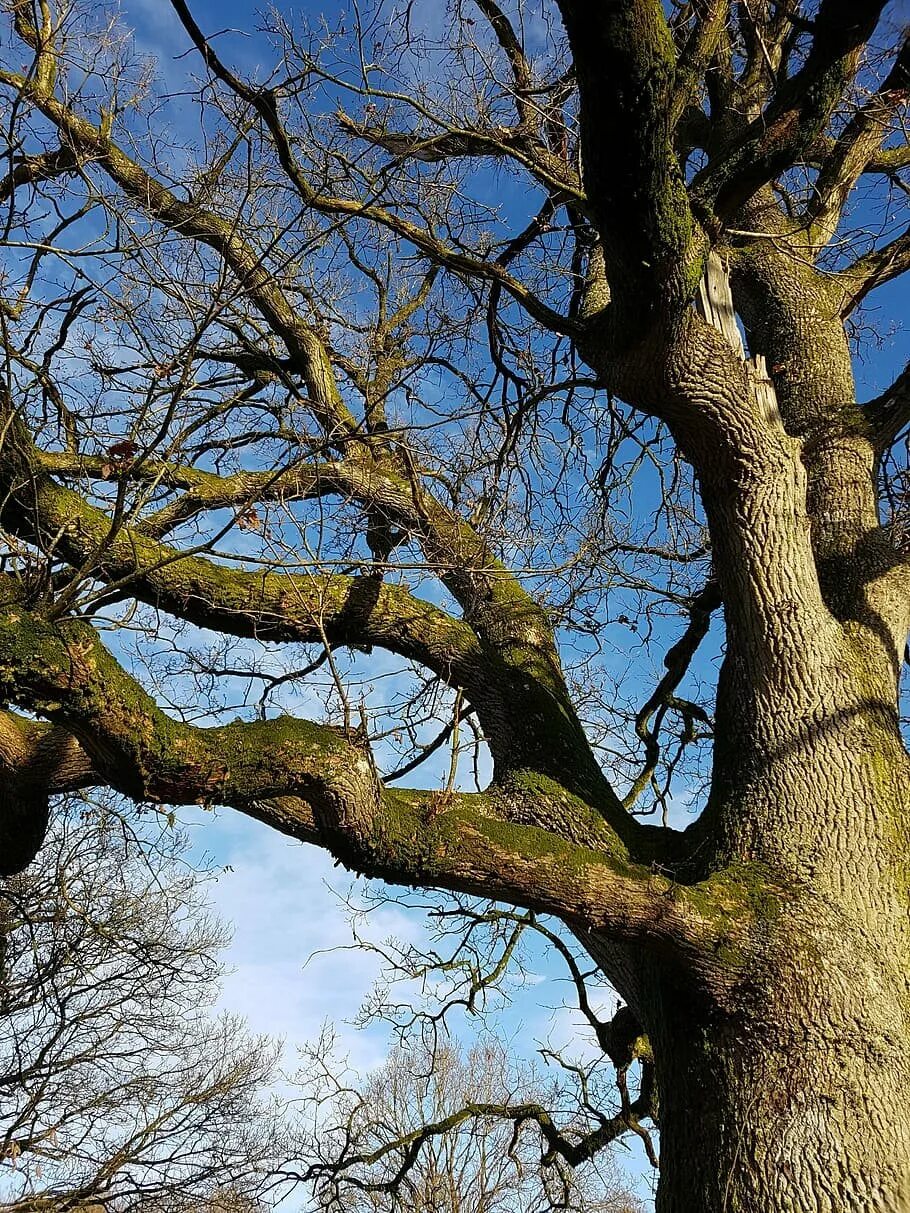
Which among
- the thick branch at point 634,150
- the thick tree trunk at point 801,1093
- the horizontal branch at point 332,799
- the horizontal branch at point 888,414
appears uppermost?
the horizontal branch at point 888,414

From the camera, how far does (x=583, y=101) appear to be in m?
2.90

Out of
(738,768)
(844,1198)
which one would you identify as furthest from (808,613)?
(844,1198)

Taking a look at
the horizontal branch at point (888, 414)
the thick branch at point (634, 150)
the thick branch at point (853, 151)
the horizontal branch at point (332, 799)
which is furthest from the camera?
the horizontal branch at point (888, 414)

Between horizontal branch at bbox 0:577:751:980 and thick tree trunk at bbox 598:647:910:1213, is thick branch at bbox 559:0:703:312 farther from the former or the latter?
horizontal branch at bbox 0:577:751:980

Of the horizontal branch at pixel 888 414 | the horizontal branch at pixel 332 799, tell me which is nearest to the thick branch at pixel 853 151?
the horizontal branch at pixel 888 414

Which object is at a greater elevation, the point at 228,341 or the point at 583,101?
the point at 228,341

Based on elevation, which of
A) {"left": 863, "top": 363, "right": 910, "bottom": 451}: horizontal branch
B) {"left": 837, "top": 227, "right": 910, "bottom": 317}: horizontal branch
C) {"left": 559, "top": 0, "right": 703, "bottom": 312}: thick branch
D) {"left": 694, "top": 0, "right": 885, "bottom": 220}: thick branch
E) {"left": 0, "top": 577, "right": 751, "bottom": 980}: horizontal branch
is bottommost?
{"left": 0, "top": 577, "right": 751, "bottom": 980}: horizontal branch

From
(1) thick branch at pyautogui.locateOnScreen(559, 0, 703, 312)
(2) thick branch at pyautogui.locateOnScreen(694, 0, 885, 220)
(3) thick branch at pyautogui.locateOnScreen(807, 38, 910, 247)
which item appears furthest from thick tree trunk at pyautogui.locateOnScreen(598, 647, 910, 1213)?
(3) thick branch at pyautogui.locateOnScreen(807, 38, 910, 247)

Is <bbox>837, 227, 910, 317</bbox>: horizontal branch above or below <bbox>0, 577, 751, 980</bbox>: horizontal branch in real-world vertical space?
above

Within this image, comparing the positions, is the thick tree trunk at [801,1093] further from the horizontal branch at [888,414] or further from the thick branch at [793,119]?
the thick branch at [793,119]

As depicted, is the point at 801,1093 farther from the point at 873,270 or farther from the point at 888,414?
the point at 873,270

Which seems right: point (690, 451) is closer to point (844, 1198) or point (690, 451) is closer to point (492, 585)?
point (492, 585)

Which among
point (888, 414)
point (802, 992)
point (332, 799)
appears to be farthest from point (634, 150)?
point (802, 992)

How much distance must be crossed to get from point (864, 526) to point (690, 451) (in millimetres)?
1201
